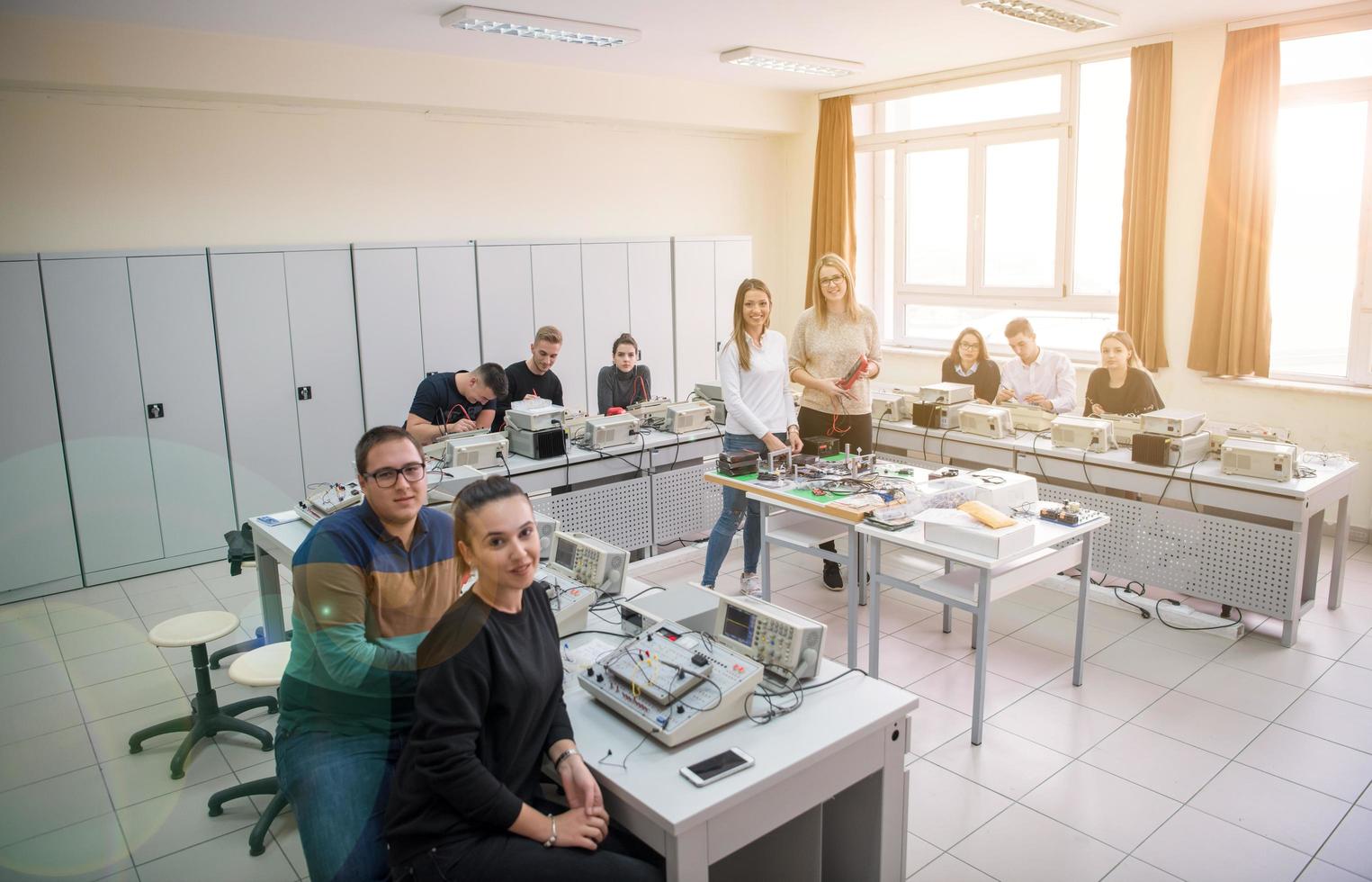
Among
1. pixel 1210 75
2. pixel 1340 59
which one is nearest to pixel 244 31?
pixel 1210 75

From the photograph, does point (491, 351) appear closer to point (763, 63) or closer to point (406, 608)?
point (763, 63)

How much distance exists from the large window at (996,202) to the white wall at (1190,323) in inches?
19.5

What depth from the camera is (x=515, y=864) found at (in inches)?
71.7

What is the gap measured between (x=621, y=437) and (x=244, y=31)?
124 inches

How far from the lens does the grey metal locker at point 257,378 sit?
5.45 m

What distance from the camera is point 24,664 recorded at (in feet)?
13.8

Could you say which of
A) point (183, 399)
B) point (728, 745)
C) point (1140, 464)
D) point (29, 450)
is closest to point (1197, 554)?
point (1140, 464)

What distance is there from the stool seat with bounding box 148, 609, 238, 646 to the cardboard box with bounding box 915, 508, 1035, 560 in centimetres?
260

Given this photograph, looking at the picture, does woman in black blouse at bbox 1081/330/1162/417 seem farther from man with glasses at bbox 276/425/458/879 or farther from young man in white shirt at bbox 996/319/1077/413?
man with glasses at bbox 276/425/458/879

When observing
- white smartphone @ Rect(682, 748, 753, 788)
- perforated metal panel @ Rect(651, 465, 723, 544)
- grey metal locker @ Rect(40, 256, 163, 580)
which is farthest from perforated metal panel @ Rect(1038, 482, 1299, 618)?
grey metal locker @ Rect(40, 256, 163, 580)

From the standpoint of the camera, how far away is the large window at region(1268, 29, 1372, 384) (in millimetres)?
5344

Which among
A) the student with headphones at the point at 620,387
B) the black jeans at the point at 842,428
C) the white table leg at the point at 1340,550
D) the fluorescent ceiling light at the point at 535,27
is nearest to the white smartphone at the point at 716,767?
the black jeans at the point at 842,428

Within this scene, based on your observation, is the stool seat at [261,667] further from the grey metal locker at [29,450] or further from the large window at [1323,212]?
the large window at [1323,212]

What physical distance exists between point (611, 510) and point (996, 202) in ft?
14.1
